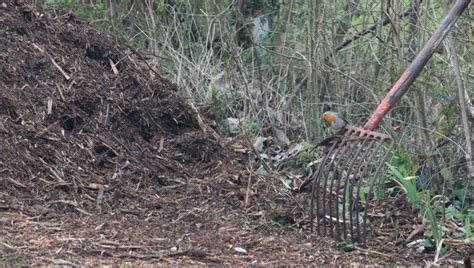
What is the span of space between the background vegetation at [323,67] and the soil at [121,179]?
22.0 inches

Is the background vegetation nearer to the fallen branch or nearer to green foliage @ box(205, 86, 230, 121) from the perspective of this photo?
green foliage @ box(205, 86, 230, 121)

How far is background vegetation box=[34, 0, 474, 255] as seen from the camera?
5.86 m

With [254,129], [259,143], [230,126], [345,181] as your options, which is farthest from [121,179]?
[254,129]

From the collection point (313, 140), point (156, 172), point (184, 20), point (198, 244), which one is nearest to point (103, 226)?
point (198, 244)

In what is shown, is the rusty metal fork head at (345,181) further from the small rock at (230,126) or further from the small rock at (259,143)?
the small rock at (230,126)

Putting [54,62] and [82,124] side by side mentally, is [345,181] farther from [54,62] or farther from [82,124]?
[54,62]

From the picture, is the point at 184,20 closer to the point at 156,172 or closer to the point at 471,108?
the point at 156,172

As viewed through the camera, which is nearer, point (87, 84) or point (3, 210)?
point (3, 210)

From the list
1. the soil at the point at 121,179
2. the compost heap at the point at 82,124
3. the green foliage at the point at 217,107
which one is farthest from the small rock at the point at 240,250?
the green foliage at the point at 217,107

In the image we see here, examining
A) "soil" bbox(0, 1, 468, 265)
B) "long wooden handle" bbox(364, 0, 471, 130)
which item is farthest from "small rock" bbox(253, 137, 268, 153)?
"long wooden handle" bbox(364, 0, 471, 130)

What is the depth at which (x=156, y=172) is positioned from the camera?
19.1 ft

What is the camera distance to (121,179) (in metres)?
5.62

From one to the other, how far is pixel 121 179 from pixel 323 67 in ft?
7.66

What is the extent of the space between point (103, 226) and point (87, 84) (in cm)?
167
